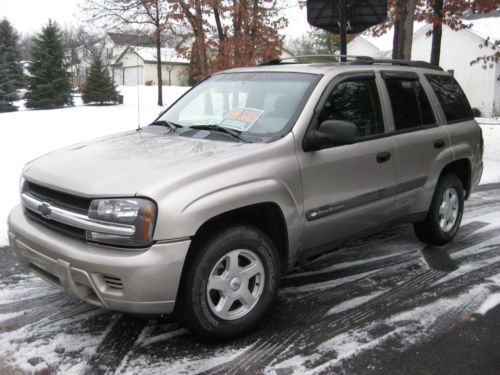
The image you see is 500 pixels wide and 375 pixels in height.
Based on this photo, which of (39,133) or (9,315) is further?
(39,133)

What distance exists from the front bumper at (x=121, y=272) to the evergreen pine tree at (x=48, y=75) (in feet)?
106

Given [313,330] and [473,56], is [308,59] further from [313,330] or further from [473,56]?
[473,56]

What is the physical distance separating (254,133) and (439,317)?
1.95 m

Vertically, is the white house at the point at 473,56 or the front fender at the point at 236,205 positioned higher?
the white house at the point at 473,56

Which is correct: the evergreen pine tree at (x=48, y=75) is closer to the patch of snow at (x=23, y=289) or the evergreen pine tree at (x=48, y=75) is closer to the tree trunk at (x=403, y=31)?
the tree trunk at (x=403, y=31)

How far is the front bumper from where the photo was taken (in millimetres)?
2984

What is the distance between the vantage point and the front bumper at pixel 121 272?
298cm

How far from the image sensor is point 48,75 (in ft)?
110

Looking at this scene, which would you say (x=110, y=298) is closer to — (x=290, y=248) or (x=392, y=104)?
(x=290, y=248)

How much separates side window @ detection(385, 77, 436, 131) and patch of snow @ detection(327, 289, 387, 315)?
1485 mm

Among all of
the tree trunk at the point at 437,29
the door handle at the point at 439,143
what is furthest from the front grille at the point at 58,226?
the tree trunk at the point at 437,29

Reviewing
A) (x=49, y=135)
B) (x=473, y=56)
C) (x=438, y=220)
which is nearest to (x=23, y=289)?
(x=438, y=220)

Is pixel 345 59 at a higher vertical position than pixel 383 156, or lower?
higher

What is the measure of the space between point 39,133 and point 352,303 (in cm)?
1549
